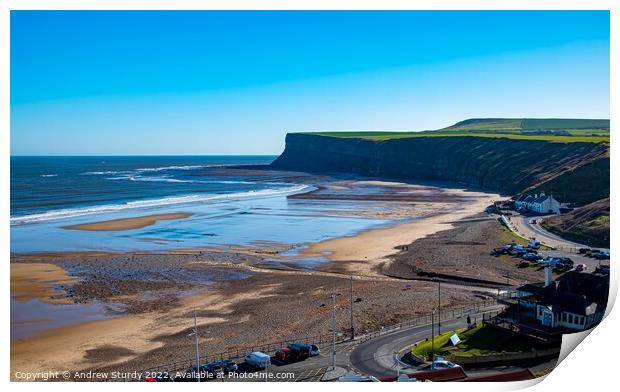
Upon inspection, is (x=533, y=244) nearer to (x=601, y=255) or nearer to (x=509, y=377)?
(x=601, y=255)

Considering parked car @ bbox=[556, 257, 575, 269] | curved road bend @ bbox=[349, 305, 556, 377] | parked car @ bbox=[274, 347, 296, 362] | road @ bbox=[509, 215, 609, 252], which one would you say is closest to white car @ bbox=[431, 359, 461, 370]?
curved road bend @ bbox=[349, 305, 556, 377]

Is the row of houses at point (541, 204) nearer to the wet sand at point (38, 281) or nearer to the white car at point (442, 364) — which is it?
the white car at point (442, 364)

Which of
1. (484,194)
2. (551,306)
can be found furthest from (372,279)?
(484,194)

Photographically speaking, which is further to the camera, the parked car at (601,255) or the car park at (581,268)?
the parked car at (601,255)

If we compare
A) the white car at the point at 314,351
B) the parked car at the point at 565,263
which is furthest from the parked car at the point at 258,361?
the parked car at the point at 565,263

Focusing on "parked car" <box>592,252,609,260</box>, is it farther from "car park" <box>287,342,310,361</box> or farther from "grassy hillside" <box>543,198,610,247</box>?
"car park" <box>287,342,310,361</box>

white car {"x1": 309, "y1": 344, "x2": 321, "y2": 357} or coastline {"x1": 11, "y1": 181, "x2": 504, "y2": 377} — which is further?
coastline {"x1": 11, "y1": 181, "x2": 504, "y2": 377}

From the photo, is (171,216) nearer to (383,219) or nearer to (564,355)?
(383,219)
